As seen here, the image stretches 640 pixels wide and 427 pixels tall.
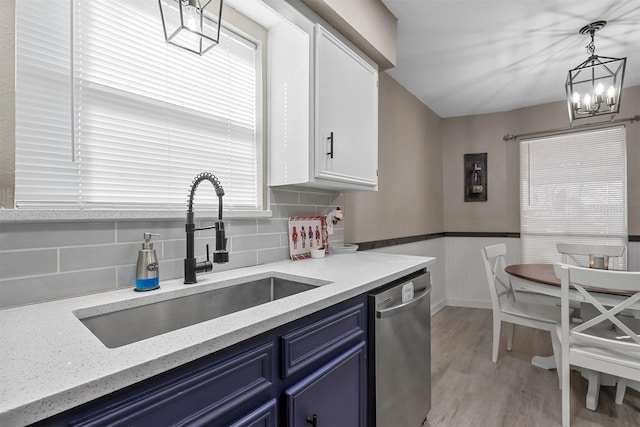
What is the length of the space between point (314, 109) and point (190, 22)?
0.71m

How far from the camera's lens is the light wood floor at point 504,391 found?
6.24 ft

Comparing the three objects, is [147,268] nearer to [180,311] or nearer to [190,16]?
[180,311]

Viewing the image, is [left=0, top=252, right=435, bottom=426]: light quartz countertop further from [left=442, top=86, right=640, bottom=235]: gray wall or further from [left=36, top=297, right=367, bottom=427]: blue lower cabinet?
[left=442, top=86, right=640, bottom=235]: gray wall

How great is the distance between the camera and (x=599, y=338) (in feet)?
5.62

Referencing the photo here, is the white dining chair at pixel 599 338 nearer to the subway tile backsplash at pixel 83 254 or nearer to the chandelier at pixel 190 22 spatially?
the subway tile backsplash at pixel 83 254

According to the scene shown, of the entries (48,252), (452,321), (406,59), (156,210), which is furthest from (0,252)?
(452,321)

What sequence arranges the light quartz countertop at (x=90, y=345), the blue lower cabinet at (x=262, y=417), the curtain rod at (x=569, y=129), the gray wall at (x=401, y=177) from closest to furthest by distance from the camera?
the light quartz countertop at (x=90, y=345) → the blue lower cabinet at (x=262, y=417) → the gray wall at (x=401, y=177) → the curtain rod at (x=569, y=129)

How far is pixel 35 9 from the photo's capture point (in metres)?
1.07

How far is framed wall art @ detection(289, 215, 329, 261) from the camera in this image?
1903 millimetres

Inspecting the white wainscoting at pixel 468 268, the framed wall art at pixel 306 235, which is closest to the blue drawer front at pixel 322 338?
the framed wall art at pixel 306 235

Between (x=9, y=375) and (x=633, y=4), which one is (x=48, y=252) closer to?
(x=9, y=375)

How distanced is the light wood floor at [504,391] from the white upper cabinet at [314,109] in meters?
1.54

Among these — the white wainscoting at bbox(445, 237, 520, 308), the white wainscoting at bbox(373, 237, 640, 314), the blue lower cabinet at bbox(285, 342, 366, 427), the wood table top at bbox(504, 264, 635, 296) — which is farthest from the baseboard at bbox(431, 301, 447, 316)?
the blue lower cabinet at bbox(285, 342, 366, 427)

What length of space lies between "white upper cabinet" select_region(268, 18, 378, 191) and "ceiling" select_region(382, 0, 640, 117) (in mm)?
677
